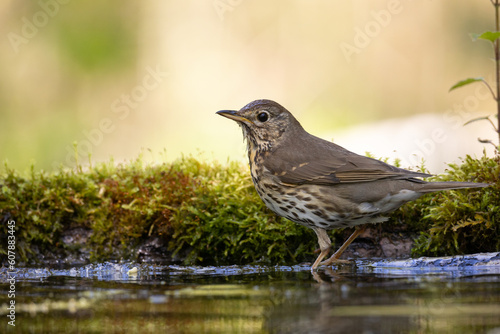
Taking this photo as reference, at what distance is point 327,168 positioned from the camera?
5367 millimetres

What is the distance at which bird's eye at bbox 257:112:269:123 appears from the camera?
19.1ft

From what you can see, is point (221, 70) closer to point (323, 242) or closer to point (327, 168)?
point (327, 168)

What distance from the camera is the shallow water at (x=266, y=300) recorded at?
2.71 meters

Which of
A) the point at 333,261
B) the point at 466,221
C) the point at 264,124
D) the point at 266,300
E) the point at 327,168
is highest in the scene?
the point at 264,124

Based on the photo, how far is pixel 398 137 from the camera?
427 inches

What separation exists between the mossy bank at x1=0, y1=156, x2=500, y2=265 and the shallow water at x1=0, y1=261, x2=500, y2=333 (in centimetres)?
68

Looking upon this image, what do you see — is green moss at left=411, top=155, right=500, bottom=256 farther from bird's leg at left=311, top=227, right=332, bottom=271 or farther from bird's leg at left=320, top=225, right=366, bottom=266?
bird's leg at left=311, top=227, right=332, bottom=271

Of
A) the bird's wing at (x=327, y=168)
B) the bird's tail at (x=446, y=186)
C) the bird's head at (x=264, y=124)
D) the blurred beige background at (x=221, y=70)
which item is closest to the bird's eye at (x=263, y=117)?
the bird's head at (x=264, y=124)

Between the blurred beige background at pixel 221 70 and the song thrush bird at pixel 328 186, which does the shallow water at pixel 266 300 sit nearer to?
the song thrush bird at pixel 328 186

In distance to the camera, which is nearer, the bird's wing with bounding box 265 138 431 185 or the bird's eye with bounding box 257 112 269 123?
the bird's wing with bounding box 265 138 431 185

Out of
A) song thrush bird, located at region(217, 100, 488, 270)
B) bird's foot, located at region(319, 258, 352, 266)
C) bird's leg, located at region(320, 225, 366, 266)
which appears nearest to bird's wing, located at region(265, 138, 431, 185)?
song thrush bird, located at region(217, 100, 488, 270)

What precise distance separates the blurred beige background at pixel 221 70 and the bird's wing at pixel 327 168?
6.61m

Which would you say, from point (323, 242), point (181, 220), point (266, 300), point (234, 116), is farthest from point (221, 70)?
point (266, 300)

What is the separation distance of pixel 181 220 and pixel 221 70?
748 centimetres
